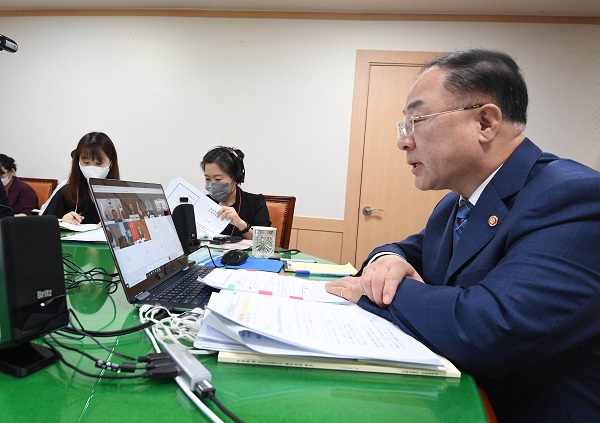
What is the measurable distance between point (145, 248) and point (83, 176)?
1693mm

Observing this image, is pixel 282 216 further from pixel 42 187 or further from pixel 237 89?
pixel 42 187

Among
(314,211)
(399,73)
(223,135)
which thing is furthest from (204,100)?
(399,73)

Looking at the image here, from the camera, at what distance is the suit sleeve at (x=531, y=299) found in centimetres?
55

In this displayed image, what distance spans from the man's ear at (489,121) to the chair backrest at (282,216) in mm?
1516

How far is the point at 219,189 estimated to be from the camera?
7.13 ft

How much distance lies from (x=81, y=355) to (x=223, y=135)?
3.04 meters

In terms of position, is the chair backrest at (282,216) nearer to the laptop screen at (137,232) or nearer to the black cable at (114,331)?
the laptop screen at (137,232)

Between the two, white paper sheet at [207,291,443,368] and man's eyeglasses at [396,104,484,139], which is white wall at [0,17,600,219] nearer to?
man's eyeglasses at [396,104,484,139]

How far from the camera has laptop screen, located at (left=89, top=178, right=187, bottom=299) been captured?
0.76 metres

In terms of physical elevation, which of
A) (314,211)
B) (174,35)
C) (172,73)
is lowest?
(314,211)

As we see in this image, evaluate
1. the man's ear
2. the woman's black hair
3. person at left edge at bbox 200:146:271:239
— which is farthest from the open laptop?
the woman's black hair

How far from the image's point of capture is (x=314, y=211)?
331 cm

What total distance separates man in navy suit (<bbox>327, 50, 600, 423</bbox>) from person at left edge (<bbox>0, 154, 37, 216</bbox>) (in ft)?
11.5

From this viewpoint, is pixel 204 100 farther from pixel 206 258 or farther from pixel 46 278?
pixel 46 278
